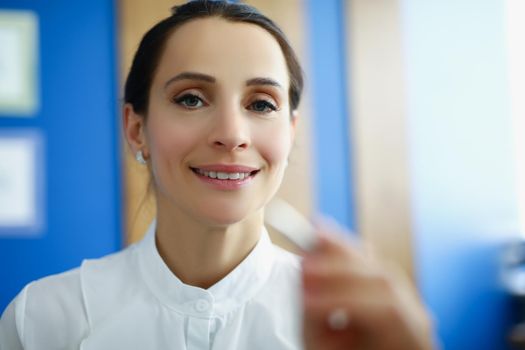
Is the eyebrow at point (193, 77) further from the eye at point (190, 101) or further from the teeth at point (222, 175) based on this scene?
the teeth at point (222, 175)

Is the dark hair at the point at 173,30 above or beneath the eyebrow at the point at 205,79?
above

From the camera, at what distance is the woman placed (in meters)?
0.67

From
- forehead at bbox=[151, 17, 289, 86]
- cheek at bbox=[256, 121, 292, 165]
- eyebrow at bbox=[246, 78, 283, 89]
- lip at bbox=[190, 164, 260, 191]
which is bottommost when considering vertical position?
lip at bbox=[190, 164, 260, 191]

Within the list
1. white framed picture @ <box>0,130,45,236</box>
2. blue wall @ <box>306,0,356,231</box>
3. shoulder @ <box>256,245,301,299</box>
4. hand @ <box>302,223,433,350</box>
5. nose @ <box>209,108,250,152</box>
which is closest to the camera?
hand @ <box>302,223,433,350</box>

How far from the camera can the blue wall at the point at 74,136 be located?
1433 mm

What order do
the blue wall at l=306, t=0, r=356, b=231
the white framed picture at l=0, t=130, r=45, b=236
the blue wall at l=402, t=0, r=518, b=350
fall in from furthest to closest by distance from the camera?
the blue wall at l=402, t=0, r=518, b=350
the blue wall at l=306, t=0, r=356, b=231
the white framed picture at l=0, t=130, r=45, b=236

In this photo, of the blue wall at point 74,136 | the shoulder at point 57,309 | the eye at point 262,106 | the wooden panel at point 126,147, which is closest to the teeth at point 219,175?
the eye at point 262,106

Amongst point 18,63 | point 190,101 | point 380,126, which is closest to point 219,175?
point 190,101

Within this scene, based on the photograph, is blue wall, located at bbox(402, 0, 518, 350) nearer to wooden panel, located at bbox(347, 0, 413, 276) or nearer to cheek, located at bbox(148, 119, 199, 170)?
wooden panel, located at bbox(347, 0, 413, 276)

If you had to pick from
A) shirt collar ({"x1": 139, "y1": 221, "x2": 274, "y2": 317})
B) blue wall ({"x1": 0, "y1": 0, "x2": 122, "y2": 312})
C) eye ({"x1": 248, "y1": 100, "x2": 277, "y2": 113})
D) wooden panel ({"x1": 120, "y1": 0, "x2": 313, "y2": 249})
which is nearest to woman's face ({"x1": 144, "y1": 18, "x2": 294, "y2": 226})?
eye ({"x1": 248, "y1": 100, "x2": 277, "y2": 113})

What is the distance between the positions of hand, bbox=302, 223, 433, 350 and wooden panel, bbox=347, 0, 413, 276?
4.49 feet

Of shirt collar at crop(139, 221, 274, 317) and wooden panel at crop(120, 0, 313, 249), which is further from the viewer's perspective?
wooden panel at crop(120, 0, 313, 249)

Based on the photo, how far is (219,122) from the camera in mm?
650

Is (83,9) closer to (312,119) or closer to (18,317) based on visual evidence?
(312,119)
